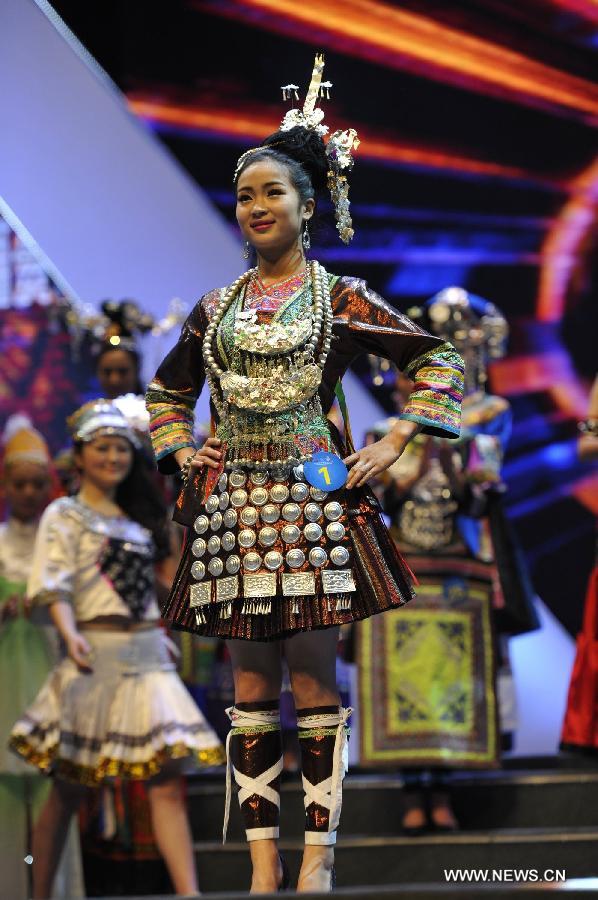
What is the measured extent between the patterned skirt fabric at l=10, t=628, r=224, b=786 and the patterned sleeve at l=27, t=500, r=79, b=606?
0.19m

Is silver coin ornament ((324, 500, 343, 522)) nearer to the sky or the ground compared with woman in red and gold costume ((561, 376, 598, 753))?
nearer to the sky

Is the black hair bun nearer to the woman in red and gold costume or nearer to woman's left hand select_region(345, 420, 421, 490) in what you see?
woman's left hand select_region(345, 420, 421, 490)

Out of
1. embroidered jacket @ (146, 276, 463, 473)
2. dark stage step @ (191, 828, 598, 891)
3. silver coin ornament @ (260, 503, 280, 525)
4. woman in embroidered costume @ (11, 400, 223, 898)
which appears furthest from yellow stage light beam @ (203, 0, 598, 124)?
silver coin ornament @ (260, 503, 280, 525)

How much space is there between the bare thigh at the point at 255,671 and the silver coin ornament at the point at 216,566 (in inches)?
6.2

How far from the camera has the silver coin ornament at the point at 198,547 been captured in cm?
316

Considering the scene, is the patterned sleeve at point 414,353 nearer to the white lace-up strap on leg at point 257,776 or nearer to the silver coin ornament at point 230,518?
the silver coin ornament at point 230,518

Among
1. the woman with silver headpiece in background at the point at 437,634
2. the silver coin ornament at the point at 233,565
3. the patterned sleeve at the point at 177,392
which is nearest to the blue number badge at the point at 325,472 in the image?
the silver coin ornament at the point at 233,565

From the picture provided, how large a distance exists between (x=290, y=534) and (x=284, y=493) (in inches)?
3.4

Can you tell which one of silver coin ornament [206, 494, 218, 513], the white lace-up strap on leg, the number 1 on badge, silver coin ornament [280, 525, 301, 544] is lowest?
the white lace-up strap on leg

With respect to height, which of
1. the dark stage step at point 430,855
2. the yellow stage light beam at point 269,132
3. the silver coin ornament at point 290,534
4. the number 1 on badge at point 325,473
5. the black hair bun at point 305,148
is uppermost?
the yellow stage light beam at point 269,132

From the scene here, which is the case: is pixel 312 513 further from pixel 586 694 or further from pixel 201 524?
pixel 586 694

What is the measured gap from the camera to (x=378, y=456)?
3133 mm

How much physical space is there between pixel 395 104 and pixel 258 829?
422cm

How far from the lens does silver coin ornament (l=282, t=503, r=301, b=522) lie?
10.2 feet
